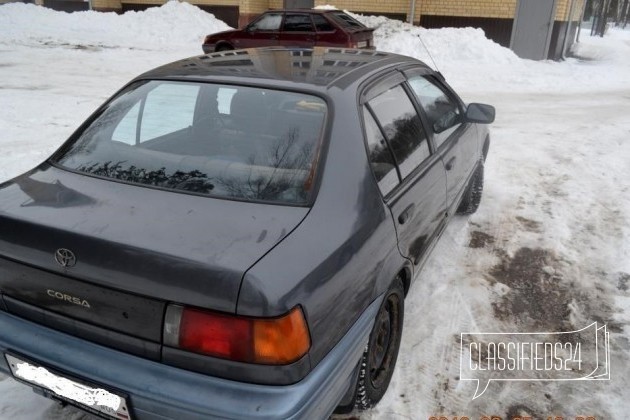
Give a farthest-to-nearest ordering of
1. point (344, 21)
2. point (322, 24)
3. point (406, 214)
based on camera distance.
Result: point (344, 21) < point (322, 24) < point (406, 214)

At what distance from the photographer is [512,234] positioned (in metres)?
4.60

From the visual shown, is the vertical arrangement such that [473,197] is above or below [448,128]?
below

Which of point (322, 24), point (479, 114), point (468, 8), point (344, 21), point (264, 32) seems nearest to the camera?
point (479, 114)

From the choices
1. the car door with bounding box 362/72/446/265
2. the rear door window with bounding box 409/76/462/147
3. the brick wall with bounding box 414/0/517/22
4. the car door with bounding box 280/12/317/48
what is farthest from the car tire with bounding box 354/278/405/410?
the brick wall with bounding box 414/0/517/22

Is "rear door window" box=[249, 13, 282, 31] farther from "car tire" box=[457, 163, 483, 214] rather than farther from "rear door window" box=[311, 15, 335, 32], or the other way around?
"car tire" box=[457, 163, 483, 214]

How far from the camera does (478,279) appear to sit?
384 cm

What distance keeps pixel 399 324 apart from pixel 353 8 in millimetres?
18531

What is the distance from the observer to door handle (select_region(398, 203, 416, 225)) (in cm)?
252

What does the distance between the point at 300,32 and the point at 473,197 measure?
8340 mm

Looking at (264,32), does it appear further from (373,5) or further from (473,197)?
(473,197)

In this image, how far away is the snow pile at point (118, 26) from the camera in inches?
715

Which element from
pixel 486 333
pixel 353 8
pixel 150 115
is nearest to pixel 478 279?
pixel 486 333

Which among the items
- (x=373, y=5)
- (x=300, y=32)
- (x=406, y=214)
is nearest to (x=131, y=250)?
(x=406, y=214)

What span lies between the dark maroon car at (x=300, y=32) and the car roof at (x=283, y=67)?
27.8 feet
